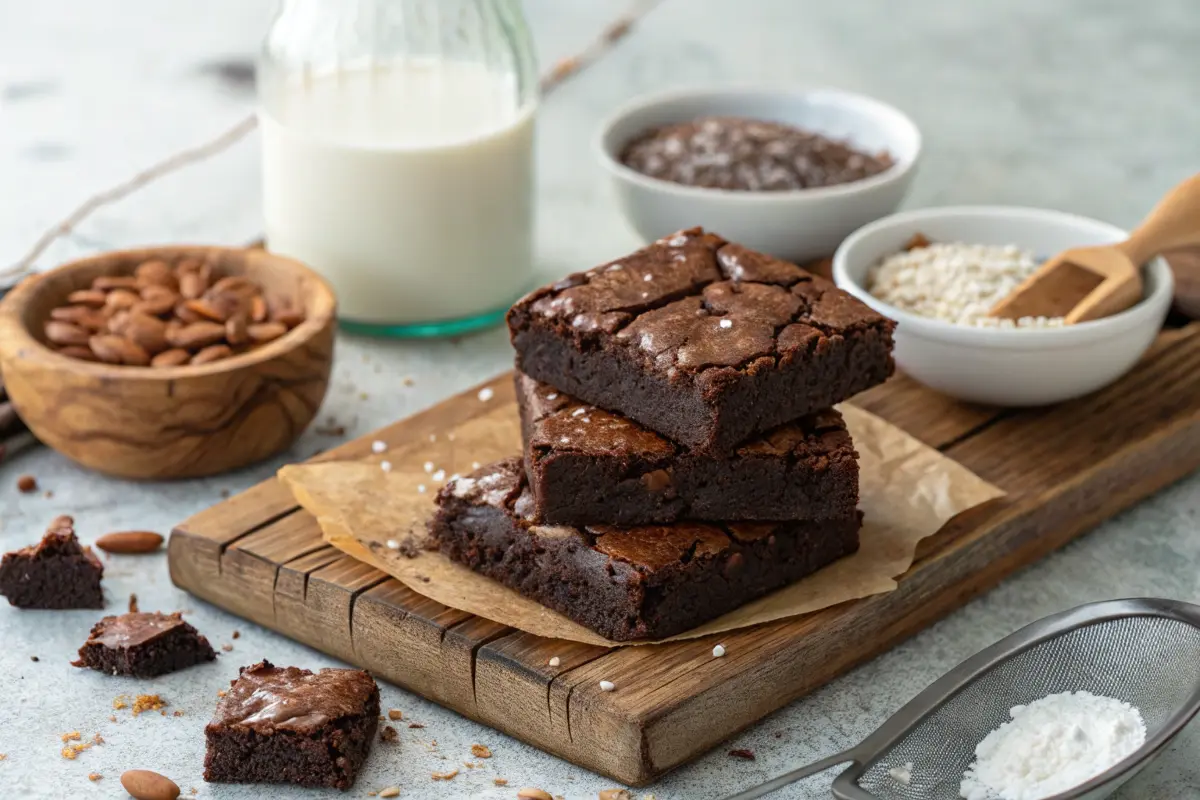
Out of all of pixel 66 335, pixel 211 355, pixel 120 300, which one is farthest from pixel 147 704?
pixel 120 300

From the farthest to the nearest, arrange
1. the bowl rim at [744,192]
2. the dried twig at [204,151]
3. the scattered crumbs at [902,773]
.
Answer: the dried twig at [204,151] → the bowl rim at [744,192] → the scattered crumbs at [902,773]

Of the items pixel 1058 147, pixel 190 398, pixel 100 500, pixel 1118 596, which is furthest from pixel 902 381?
pixel 1058 147

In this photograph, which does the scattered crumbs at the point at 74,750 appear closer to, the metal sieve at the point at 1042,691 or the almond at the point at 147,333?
the almond at the point at 147,333

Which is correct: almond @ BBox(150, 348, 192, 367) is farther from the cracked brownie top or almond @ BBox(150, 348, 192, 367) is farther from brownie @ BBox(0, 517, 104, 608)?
the cracked brownie top

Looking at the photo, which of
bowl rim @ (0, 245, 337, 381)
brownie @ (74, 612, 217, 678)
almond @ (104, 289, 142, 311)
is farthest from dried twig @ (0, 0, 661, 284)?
brownie @ (74, 612, 217, 678)

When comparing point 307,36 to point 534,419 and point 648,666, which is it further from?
point 648,666

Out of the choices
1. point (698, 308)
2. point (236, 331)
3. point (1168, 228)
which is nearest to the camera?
point (698, 308)

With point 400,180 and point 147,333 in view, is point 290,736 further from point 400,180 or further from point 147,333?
point 400,180

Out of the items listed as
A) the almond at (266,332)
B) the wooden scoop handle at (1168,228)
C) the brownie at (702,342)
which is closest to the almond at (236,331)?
the almond at (266,332)
